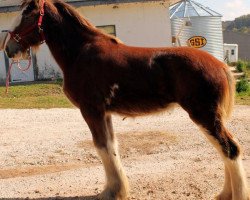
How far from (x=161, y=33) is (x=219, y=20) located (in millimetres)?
4139

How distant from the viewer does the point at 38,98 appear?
14734 mm

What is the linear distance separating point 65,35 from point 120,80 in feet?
3.17

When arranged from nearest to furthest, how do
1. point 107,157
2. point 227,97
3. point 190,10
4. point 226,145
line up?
point 226,145 → point 227,97 → point 107,157 → point 190,10

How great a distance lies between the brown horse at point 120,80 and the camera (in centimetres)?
441

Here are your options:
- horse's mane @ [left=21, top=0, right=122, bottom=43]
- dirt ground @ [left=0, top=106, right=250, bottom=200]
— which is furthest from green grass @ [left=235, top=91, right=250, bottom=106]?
horse's mane @ [left=21, top=0, right=122, bottom=43]

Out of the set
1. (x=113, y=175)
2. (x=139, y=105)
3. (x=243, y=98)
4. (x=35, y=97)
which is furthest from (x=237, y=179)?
(x=35, y=97)

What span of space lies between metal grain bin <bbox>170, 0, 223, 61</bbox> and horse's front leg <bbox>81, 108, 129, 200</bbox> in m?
16.5

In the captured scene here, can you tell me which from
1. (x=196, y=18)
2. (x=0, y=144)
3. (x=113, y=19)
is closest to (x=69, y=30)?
(x=0, y=144)

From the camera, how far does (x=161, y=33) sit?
2008 cm

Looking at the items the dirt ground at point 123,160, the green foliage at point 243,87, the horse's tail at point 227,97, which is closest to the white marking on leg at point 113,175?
the dirt ground at point 123,160

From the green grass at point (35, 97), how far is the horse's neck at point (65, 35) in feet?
25.1

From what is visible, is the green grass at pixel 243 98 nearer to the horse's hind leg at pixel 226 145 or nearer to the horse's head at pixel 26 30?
the horse's hind leg at pixel 226 145

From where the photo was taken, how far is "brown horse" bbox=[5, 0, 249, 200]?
4.41 meters

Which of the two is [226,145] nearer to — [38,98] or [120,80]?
[120,80]
